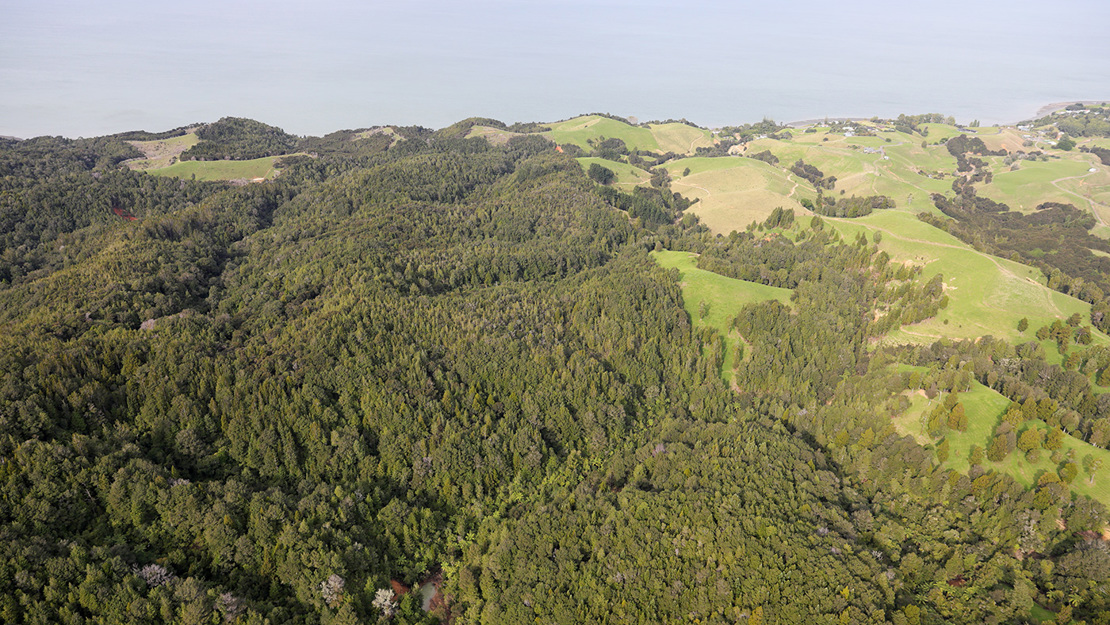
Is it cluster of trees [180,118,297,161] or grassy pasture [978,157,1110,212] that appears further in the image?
cluster of trees [180,118,297,161]

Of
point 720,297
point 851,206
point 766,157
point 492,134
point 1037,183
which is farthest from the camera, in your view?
point 492,134

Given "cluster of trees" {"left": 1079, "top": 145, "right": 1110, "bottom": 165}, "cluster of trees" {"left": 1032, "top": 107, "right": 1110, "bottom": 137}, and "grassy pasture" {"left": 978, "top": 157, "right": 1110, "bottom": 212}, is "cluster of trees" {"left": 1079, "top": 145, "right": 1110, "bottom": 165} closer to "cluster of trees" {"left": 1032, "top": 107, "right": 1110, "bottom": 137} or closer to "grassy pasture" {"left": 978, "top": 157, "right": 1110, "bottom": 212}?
"grassy pasture" {"left": 978, "top": 157, "right": 1110, "bottom": 212}

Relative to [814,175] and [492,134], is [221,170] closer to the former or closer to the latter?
[492,134]

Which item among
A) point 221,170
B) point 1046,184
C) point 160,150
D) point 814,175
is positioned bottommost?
point 1046,184

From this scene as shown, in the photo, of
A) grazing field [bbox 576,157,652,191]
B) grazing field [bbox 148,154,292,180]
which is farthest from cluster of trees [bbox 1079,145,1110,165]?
grazing field [bbox 148,154,292,180]

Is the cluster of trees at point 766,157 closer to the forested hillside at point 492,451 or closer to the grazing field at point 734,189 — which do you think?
the grazing field at point 734,189

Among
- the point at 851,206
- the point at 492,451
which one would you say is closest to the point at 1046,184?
the point at 851,206

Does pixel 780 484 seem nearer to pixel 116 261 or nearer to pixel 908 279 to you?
pixel 908 279
